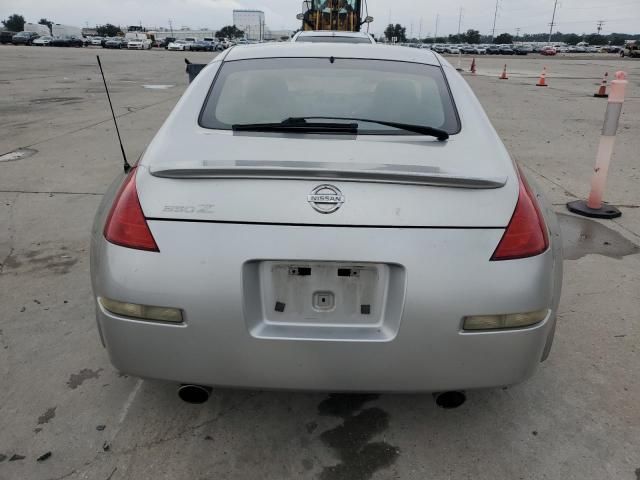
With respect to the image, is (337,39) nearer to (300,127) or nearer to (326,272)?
(300,127)

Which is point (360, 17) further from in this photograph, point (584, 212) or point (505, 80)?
point (584, 212)

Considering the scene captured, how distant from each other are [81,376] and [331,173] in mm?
1704

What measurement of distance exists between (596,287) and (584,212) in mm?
1693

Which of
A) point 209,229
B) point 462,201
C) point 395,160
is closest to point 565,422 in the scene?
point 462,201

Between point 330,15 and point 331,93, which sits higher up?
point 330,15

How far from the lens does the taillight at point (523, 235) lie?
1783 millimetres

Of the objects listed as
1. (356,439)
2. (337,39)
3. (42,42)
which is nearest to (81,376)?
(356,439)

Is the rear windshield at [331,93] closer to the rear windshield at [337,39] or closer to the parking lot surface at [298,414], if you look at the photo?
the parking lot surface at [298,414]

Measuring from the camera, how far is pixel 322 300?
5.98 ft

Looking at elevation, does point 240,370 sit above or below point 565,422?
above

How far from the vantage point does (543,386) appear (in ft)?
8.24

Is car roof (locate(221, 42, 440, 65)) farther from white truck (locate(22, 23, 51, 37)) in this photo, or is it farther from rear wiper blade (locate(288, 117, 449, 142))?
white truck (locate(22, 23, 51, 37))

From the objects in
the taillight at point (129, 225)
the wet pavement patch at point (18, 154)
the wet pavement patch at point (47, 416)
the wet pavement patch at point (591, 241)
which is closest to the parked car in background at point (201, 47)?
the wet pavement patch at point (18, 154)

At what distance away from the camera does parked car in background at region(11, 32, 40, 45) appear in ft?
197
